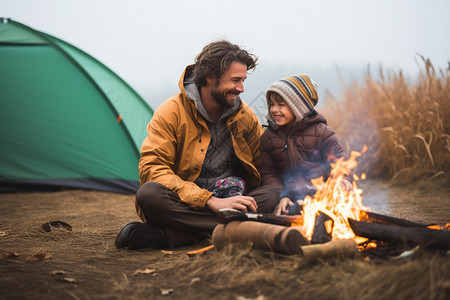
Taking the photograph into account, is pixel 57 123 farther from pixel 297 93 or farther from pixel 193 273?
pixel 193 273

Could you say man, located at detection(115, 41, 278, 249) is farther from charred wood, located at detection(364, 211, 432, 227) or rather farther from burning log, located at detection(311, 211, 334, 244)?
charred wood, located at detection(364, 211, 432, 227)

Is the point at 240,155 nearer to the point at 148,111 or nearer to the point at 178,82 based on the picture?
the point at 178,82

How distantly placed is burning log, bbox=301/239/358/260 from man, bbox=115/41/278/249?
0.77 m

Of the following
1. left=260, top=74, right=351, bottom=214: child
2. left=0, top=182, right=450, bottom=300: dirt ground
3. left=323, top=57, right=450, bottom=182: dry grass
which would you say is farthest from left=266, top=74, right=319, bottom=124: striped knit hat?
left=323, top=57, right=450, bottom=182: dry grass

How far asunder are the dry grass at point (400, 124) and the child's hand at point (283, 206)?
116 inches

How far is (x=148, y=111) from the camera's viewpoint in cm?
639

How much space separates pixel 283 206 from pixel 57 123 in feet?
13.1

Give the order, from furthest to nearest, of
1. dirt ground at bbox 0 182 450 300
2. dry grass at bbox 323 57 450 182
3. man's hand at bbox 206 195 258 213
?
dry grass at bbox 323 57 450 182
man's hand at bbox 206 195 258 213
dirt ground at bbox 0 182 450 300

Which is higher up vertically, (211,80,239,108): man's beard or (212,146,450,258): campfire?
(211,80,239,108): man's beard

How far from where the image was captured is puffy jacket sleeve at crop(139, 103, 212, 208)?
292cm

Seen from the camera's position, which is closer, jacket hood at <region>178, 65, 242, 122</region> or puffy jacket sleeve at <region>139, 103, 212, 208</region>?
puffy jacket sleeve at <region>139, 103, 212, 208</region>

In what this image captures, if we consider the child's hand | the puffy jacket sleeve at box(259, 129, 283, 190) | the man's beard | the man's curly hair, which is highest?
the man's curly hair

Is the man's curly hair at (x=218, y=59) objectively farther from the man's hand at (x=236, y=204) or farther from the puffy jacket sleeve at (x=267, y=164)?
the man's hand at (x=236, y=204)

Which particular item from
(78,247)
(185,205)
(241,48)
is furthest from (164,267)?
(241,48)
